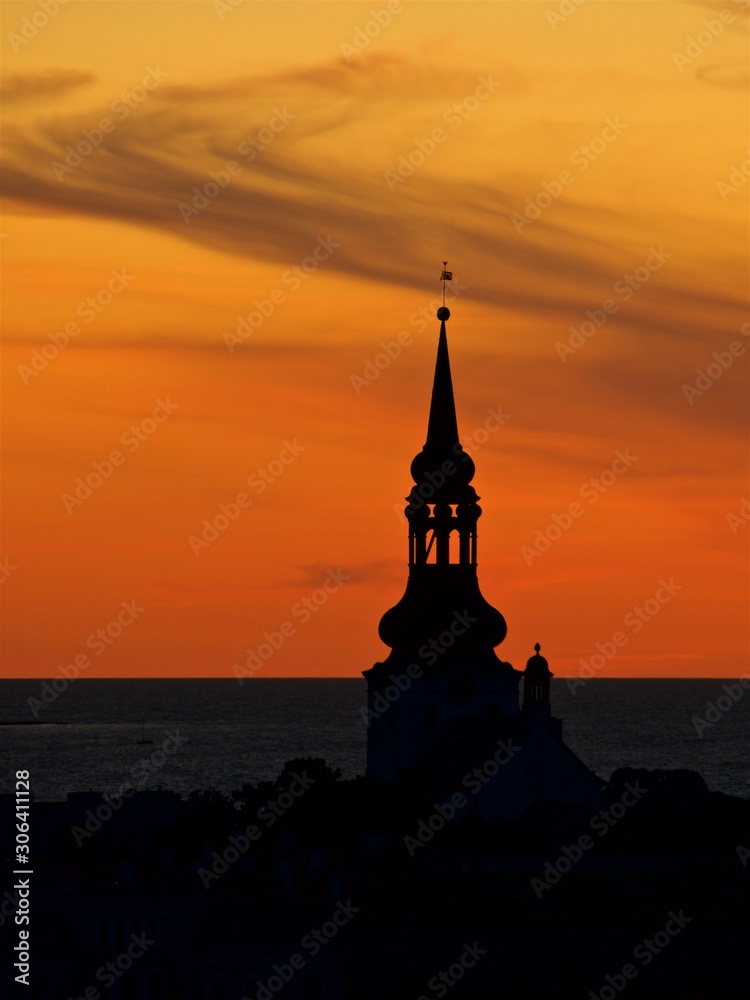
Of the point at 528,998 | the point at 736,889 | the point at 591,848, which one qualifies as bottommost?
the point at 528,998

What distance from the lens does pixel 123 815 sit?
4461 inches

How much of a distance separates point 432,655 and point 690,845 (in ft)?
50.3

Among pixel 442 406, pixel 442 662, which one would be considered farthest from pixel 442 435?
pixel 442 662

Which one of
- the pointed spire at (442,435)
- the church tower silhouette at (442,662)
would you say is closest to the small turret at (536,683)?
the church tower silhouette at (442,662)

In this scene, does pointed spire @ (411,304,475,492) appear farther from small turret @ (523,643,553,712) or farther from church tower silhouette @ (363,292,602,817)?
small turret @ (523,643,553,712)

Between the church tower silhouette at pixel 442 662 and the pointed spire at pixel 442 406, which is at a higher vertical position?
the pointed spire at pixel 442 406

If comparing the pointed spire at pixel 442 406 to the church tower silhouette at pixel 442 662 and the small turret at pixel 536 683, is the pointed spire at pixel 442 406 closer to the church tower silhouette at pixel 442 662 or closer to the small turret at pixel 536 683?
the church tower silhouette at pixel 442 662

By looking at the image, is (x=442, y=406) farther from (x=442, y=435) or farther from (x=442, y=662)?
(x=442, y=662)

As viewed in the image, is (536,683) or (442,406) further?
(442,406)

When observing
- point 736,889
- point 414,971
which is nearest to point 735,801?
point 736,889

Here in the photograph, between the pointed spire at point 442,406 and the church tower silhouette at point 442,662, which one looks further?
the pointed spire at point 442,406

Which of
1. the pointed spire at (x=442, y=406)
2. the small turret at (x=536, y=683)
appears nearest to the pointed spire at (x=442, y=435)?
the pointed spire at (x=442, y=406)

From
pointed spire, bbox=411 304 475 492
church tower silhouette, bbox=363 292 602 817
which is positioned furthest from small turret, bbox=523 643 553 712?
pointed spire, bbox=411 304 475 492

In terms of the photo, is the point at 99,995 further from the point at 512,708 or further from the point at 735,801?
the point at 735,801
